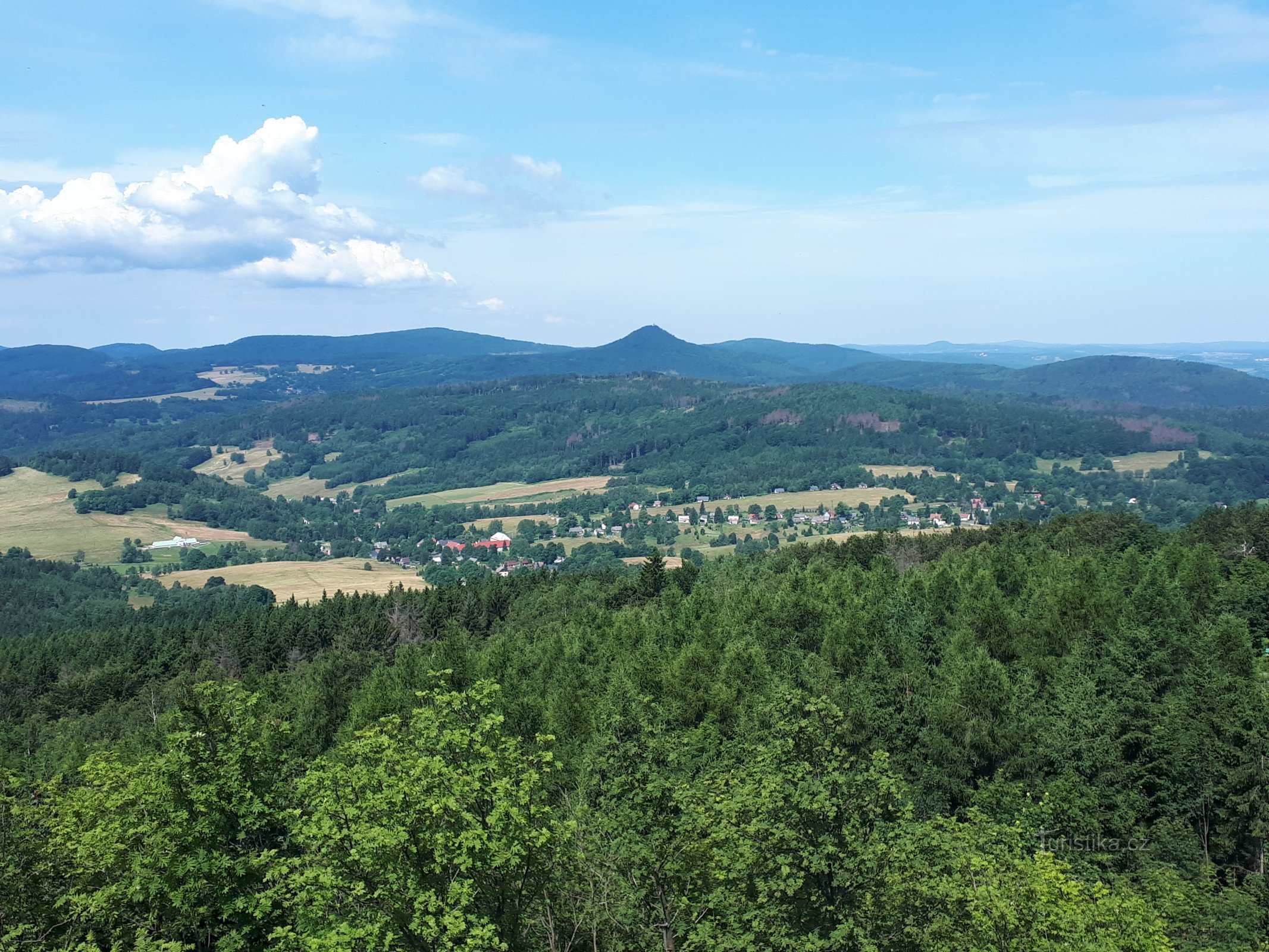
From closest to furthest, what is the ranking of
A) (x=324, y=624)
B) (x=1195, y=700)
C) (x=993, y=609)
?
(x=1195, y=700), (x=993, y=609), (x=324, y=624)

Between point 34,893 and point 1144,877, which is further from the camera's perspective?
point 1144,877

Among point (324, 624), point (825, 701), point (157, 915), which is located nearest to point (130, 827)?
point (157, 915)

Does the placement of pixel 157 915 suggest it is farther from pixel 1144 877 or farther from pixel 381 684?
pixel 381 684

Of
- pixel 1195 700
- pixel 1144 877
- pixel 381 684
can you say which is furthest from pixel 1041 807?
pixel 381 684

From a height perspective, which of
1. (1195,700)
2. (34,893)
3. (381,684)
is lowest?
(381,684)

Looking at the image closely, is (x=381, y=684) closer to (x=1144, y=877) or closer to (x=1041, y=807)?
(x=1041, y=807)

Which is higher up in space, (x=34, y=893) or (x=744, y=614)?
(x=34, y=893)

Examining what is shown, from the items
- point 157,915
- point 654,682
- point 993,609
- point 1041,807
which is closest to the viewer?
point 157,915
